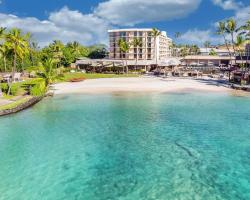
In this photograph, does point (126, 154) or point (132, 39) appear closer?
point (126, 154)

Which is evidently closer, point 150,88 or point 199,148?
point 199,148

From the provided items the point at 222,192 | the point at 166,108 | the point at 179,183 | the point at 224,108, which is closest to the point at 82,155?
the point at 179,183

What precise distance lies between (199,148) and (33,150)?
38.0 ft

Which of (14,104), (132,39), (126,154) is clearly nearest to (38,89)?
(14,104)

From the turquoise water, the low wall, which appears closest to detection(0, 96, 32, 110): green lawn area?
the low wall

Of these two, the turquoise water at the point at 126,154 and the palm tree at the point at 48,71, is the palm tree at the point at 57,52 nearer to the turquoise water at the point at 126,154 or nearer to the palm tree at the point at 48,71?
the palm tree at the point at 48,71

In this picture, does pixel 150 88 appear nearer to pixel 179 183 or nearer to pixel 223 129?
pixel 223 129

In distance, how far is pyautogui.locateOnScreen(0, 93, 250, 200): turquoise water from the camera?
14266mm

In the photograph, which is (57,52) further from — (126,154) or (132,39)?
(126,154)

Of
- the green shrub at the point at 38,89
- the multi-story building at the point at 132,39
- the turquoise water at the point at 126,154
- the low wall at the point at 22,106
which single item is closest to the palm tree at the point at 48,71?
the green shrub at the point at 38,89

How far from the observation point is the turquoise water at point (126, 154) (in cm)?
1427

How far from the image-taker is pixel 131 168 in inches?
667

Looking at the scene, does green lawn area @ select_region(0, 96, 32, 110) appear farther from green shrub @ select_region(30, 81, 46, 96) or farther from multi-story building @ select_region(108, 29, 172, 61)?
multi-story building @ select_region(108, 29, 172, 61)

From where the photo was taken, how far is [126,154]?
19438 mm
